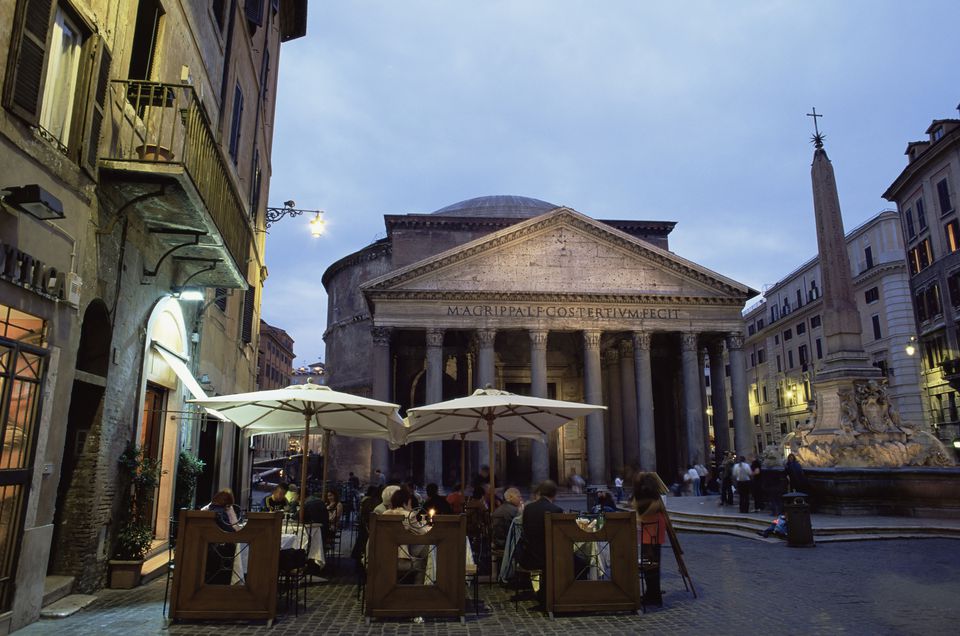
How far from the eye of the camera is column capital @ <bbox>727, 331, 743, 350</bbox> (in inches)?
1056

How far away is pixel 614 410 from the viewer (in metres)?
29.5

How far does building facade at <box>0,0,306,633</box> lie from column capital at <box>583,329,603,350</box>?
1714 centimetres

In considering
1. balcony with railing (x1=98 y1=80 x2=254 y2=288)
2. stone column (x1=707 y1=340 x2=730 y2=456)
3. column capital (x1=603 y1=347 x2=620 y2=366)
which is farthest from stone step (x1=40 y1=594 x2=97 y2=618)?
column capital (x1=603 y1=347 x2=620 y2=366)

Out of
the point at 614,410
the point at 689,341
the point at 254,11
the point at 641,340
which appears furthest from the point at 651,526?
the point at 614,410

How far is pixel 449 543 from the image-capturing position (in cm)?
595

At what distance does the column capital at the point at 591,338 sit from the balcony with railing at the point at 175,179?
1791 cm

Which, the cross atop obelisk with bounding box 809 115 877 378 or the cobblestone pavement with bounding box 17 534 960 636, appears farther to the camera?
the cross atop obelisk with bounding box 809 115 877 378

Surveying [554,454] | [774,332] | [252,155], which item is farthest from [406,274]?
[774,332]

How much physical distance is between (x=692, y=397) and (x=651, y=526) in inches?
811

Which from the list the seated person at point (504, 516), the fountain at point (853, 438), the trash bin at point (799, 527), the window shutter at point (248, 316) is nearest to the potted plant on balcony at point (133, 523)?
the seated person at point (504, 516)

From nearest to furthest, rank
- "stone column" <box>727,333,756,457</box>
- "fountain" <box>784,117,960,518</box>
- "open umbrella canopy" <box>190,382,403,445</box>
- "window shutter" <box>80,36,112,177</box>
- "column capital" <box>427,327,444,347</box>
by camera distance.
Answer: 1. "window shutter" <box>80,36,112,177</box>
2. "open umbrella canopy" <box>190,382,403,445</box>
3. "fountain" <box>784,117,960,518</box>
4. "column capital" <box>427,327,444,347</box>
5. "stone column" <box>727,333,756,457</box>

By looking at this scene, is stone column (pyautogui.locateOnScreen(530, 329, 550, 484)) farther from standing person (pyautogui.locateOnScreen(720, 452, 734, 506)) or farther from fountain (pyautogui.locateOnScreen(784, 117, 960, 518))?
fountain (pyautogui.locateOnScreen(784, 117, 960, 518))

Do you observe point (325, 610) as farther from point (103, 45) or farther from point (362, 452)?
point (362, 452)

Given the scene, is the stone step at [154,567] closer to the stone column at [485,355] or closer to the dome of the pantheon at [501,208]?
the stone column at [485,355]
